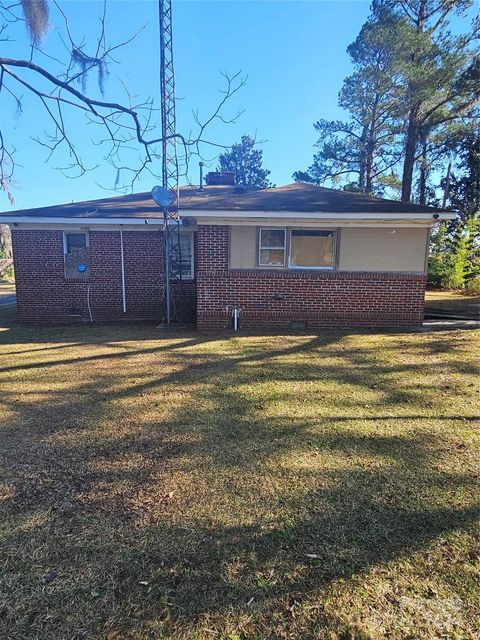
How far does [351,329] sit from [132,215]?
257 inches

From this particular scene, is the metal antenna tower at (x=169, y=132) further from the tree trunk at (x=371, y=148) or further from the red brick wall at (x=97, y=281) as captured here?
the tree trunk at (x=371, y=148)

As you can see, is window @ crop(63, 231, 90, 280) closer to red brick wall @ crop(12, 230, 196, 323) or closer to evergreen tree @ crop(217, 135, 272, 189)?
red brick wall @ crop(12, 230, 196, 323)

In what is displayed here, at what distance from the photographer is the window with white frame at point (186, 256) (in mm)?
10875

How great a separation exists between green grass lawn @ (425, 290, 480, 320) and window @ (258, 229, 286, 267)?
5452 millimetres

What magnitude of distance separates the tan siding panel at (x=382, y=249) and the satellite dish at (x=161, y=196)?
4.21m

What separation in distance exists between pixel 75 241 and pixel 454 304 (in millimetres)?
12257

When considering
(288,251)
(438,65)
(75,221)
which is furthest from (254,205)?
(438,65)

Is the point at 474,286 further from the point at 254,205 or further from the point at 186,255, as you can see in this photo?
the point at 186,255

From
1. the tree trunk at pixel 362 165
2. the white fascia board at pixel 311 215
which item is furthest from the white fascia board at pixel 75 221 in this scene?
the tree trunk at pixel 362 165

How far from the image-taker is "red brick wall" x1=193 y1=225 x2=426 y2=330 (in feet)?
29.5

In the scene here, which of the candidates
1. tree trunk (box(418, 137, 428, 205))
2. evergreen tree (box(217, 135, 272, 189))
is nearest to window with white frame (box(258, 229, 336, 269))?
tree trunk (box(418, 137, 428, 205))

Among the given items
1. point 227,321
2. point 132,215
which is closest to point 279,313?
point 227,321

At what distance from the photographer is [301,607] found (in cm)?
188

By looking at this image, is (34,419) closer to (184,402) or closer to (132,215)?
(184,402)
